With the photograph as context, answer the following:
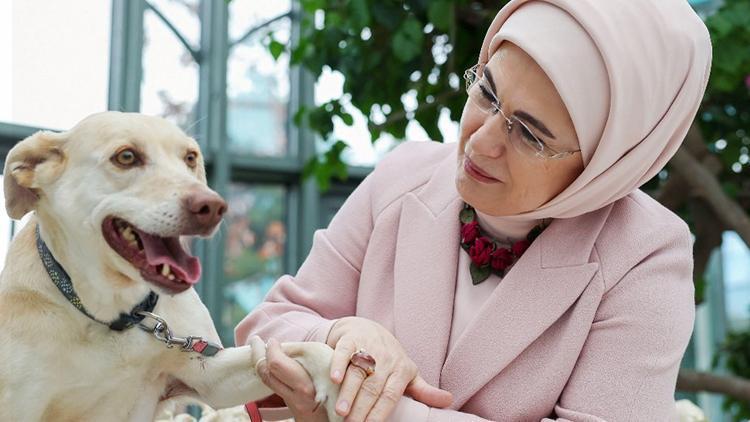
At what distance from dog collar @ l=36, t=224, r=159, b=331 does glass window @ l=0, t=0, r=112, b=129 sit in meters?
1.52

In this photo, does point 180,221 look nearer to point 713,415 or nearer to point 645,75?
point 645,75

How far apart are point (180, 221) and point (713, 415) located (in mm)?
3757

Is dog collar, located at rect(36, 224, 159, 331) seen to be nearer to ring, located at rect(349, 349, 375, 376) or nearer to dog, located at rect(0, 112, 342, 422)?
dog, located at rect(0, 112, 342, 422)

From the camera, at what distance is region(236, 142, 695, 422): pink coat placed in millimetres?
1146

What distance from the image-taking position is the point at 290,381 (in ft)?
3.40

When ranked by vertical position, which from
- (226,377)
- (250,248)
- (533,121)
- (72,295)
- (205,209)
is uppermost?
(533,121)

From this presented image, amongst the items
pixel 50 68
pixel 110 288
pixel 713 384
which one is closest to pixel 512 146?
pixel 110 288

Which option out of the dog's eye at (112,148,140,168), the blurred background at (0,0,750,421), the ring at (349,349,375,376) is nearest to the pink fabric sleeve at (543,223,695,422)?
the ring at (349,349,375,376)

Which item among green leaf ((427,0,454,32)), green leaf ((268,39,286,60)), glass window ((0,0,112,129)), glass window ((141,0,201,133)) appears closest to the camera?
green leaf ((427,0,454,32))

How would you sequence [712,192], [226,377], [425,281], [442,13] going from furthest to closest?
[712,192]
[442,13]
[425,281]
[226,377]

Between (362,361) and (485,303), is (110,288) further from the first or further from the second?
(485,303)

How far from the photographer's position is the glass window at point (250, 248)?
3512 mm

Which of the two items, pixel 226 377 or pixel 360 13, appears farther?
pixel 360 13

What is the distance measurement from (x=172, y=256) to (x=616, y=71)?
54 cm
